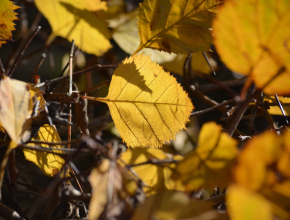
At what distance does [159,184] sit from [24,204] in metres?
0.44

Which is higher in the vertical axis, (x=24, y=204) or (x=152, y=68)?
(x=152, y=68)

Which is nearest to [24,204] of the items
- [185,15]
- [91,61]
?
[91,61]

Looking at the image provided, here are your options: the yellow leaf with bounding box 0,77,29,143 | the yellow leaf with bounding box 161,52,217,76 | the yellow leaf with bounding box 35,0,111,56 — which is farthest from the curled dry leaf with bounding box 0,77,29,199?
the yellow leaf with bounding box 161,52,217,76

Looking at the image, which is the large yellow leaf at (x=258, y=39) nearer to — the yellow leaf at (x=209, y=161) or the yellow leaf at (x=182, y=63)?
the yellow leaf at (x=209, y=161)

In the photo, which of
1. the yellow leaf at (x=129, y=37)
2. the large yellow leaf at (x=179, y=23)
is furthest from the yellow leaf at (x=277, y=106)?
the yellow leaf at (x=129, y=37)

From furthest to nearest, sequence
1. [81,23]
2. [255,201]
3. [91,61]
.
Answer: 1. [91,61]
2. [81,23]
3. [255,201]

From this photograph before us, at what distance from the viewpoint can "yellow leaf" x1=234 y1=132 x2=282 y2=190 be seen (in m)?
0.18

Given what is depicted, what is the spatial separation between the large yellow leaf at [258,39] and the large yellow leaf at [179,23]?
0.41ft

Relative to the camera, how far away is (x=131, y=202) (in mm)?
209

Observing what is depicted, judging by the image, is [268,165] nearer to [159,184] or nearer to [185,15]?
[159,184]

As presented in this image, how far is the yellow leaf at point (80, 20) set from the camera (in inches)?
18.1

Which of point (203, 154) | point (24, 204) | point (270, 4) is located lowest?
point (24, 204)

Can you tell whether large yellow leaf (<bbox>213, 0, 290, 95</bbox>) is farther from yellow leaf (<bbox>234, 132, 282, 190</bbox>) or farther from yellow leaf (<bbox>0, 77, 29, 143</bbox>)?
yellow leaf (<bbox>0, 77, 29, 143</bbox>)

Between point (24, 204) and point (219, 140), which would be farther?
point (24, 204)
